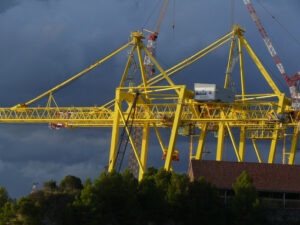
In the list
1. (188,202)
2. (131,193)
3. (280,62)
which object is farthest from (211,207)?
(280,62)

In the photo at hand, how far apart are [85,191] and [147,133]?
86.4 feet

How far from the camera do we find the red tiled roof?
238 ft

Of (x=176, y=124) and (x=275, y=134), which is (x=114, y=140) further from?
(x=275, y=134)

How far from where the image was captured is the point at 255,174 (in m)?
74.6

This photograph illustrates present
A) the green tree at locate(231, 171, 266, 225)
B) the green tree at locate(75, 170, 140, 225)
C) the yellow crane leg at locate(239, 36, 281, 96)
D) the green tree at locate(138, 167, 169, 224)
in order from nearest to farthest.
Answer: the green tree at locate(75, 170, 140, 225) < the green tree at locate(138, 167, 169, 224) < the green tree at locate(231, 171, 266, 225) < the yellow crane leg at locate(239, 36, 281, 96)

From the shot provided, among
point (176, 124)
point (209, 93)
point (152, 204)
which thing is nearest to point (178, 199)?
point (152, 204)

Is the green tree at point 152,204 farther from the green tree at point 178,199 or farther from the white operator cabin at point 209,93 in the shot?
the white operator cabin at point 209,93

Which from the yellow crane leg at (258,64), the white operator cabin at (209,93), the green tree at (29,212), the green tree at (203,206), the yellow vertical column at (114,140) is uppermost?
the yellow crane leg at (258,64)

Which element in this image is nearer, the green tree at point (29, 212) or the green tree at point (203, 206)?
the green tree at point (29, 212)

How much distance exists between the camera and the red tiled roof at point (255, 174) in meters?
72.7

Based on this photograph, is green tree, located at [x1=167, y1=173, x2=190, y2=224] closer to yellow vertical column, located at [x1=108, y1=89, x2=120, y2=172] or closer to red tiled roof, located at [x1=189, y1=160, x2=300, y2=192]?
red tiled roof, located at [x1=189, y1=160, x2=300, y2=192]

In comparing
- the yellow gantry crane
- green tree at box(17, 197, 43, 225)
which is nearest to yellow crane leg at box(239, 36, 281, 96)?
the yellow gantry crane

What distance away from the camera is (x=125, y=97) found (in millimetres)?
81875

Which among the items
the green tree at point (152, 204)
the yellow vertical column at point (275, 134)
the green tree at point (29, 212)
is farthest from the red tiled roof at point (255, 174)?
the green tree at point (29, 212)
